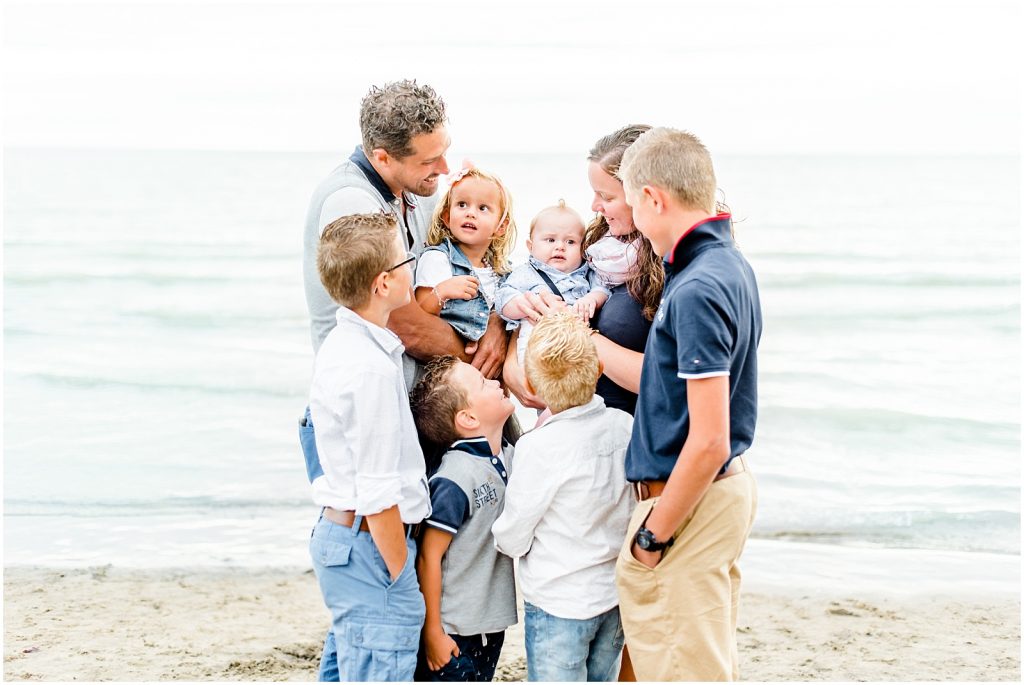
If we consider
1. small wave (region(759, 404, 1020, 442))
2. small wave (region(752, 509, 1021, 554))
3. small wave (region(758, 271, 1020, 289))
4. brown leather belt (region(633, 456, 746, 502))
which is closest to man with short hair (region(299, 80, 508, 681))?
brown leather belt (region(633, 456, 746, 502))

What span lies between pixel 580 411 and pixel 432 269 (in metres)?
0.86

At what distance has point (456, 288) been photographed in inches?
134

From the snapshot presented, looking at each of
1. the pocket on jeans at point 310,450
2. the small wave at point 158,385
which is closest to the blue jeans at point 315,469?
the pocket on jeans at point 310,450

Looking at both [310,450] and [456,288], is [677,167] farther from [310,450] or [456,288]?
[310,450]

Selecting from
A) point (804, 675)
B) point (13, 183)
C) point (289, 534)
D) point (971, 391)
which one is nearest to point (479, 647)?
point (804, 675)

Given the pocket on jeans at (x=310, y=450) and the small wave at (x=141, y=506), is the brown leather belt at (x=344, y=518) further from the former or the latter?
the small wave at (x=141, y=506)

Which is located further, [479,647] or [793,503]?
[793,503]

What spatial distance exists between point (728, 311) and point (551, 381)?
636mm

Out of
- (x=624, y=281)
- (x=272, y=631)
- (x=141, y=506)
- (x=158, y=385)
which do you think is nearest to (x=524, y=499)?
(x=624, y=281)

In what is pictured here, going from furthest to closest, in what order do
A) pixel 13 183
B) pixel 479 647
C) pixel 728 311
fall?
1. pixel 13 183
2. pixel 479 647
3. pixel 728 311

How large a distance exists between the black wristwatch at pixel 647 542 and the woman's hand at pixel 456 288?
108cm

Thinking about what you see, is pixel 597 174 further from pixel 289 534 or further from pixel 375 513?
pixel 289 534

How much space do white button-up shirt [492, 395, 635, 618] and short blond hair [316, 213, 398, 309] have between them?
676 millimetres

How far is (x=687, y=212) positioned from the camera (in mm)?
2717
